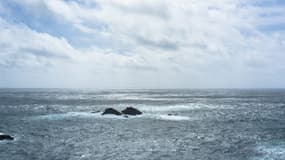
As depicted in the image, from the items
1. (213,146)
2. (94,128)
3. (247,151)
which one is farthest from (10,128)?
(247,151)

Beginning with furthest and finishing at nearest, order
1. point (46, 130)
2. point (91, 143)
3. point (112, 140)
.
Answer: point (46, 130) → point (112, 140) → point (91, 143)

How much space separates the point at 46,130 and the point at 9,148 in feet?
50.6

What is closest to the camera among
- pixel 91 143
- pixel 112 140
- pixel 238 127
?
pixel 91 143

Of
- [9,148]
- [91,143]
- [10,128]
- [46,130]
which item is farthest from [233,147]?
[10,128]

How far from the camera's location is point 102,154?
112ft

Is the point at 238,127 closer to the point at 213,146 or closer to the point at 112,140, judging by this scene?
the point at 213,146

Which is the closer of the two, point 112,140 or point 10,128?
point 112,140

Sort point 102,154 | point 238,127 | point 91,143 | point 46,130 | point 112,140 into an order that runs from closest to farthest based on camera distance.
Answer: point 102,154, point 91,143, point 112,140, point 46,130, point 238,127

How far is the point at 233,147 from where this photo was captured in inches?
1475

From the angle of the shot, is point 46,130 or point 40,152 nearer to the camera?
point 40,152

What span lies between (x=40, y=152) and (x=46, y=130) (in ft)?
59.9

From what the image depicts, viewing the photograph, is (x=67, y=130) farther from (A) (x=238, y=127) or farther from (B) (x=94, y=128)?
(A) (x=238, y=127)

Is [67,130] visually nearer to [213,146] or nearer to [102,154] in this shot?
[102,154]

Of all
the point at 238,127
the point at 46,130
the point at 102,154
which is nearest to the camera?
the point at 102,154
